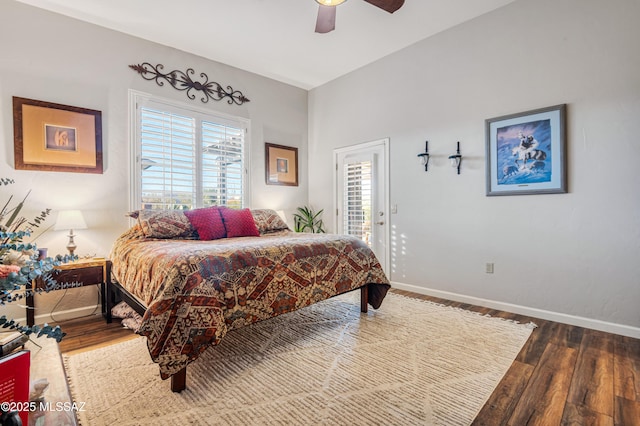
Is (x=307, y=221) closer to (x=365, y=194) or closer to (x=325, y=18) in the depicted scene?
(x=365, y=194)

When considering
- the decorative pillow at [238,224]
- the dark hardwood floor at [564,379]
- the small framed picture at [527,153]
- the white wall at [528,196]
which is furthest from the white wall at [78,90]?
the small framed picture at [527,153]

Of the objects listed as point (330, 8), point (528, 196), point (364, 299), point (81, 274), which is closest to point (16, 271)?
point (81, 274)

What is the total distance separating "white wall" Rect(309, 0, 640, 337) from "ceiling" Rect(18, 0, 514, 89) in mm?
311

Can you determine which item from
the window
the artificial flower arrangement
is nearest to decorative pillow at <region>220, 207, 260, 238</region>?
the window

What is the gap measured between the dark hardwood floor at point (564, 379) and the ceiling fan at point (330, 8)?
9.33 ft

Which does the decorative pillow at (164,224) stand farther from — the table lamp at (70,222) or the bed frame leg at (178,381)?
the bed frame leg at (178,381)

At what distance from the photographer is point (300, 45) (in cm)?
392

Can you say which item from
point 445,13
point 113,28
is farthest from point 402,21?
point 113,28

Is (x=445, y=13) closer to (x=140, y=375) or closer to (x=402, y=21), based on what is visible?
(x=402, y=21)

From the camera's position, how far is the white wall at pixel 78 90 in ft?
9.50

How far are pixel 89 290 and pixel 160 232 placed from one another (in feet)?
3.58

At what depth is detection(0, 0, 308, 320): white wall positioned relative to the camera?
2.90 m

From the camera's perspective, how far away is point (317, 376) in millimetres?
1938

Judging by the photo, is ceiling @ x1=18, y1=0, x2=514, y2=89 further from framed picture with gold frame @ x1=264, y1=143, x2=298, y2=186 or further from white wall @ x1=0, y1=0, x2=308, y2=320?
framed picture with gold frame @ x1=264, y1=143, x2=298, y2=186
